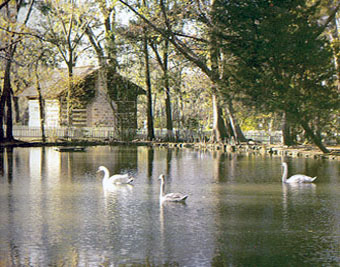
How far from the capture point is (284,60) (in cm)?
3538

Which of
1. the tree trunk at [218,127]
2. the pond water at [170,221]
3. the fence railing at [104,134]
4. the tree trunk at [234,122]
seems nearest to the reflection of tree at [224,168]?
the pond water at [170,221]

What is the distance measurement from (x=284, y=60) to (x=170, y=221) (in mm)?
23157

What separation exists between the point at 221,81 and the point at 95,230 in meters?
27.1

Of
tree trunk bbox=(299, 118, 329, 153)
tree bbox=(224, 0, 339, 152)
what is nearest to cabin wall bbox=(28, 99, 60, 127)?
tree bbox=(224, 0, 339, 152)

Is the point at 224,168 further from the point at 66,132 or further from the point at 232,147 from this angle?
the point at 66,132

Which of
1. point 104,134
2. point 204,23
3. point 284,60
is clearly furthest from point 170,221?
point 104,134

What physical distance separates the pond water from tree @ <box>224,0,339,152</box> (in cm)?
1001

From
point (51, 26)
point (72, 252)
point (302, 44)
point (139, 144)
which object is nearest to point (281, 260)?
point (72, 252)

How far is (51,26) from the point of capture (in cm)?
5369

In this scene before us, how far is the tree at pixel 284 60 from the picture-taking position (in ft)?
112

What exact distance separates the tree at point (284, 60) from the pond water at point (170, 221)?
10009 millimetres

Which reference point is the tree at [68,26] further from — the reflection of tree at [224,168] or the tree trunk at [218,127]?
the reflection of tree at [224,168]

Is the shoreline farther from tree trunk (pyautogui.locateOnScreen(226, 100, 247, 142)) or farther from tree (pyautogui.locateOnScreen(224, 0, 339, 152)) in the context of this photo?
tree trunk (pyautogui.locateOnScreen(226, 100, 247, 142))

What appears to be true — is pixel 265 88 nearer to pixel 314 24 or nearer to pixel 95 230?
pixel 314 24
